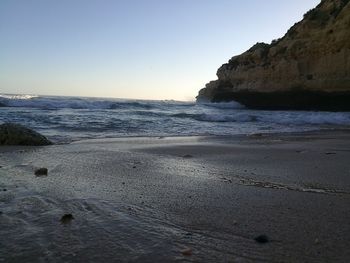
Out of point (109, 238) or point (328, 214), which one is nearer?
point (109, 238)

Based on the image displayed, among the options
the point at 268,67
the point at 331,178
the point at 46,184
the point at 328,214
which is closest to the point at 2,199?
the point at 46,184

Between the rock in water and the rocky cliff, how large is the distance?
21.6 metres

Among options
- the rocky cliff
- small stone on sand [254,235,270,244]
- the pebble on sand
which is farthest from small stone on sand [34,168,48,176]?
the rocky cliff

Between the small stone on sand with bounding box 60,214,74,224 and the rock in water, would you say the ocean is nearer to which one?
the rock in water

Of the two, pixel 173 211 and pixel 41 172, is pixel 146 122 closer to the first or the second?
pixel 41 172

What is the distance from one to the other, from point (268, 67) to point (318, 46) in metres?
5.07

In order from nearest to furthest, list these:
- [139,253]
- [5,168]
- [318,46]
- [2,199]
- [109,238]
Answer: [139,253] → [109,238] → [2,199] → [5,168] → [318,46]

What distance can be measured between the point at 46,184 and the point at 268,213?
2.21 metres

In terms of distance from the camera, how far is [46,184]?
415 centimetres

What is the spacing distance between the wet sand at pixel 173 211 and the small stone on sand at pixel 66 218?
22mm

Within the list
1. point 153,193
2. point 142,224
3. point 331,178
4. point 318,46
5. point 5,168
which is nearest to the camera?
point 142,224

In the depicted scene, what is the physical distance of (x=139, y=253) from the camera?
2.29 metres

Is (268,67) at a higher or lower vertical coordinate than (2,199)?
higher

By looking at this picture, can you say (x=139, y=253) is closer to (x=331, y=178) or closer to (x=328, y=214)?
(x=328, y=214)
